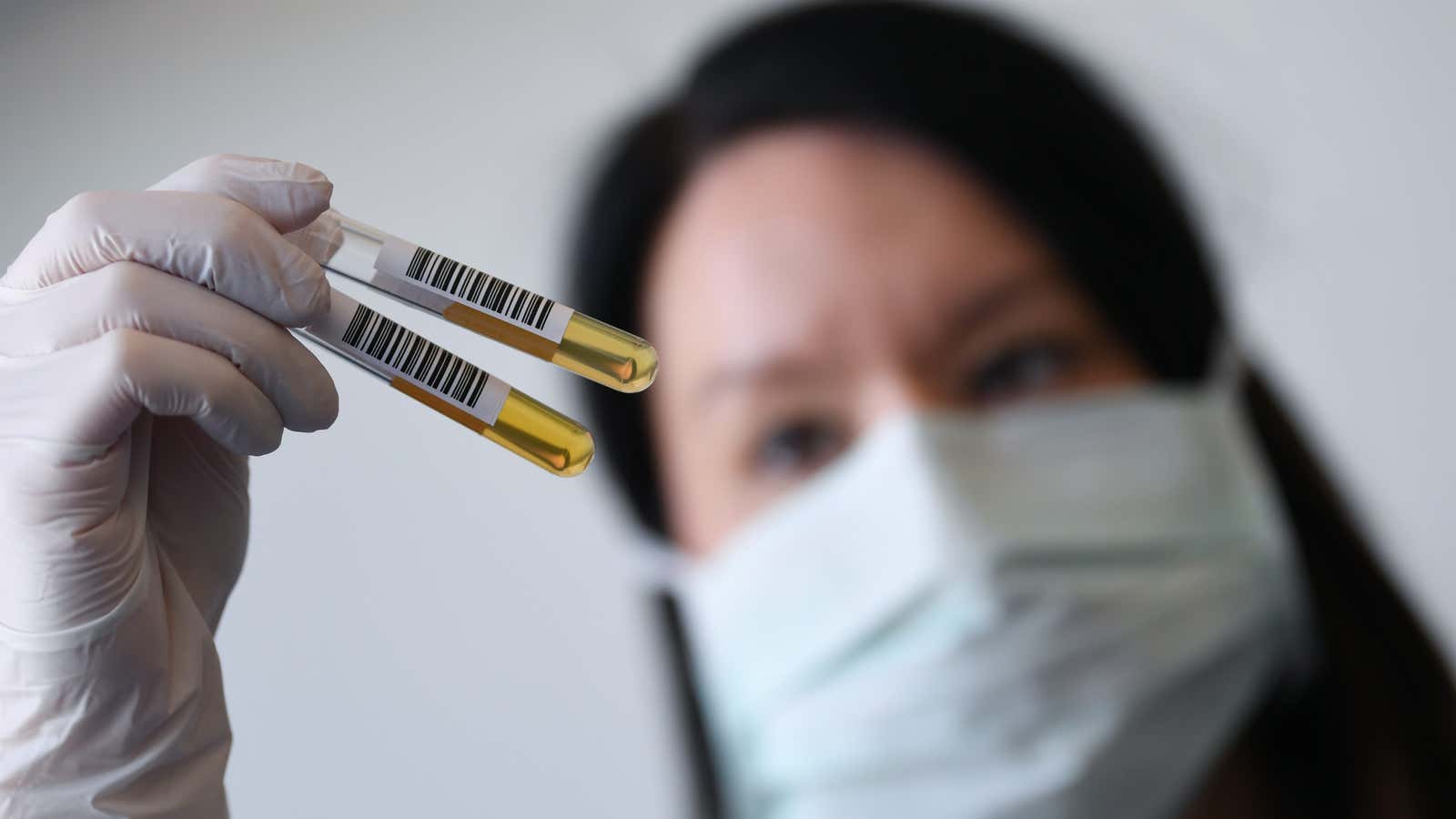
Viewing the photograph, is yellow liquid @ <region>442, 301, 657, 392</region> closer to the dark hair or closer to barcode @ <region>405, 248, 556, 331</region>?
barcode @ <region>405, 248, 556, 331</region>

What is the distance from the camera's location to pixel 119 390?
1.50 ft

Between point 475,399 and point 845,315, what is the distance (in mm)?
667

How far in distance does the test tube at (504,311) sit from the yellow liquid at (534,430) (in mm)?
23

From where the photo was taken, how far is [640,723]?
139 centimetres

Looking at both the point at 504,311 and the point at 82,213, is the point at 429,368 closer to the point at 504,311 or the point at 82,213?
the point at 504,311

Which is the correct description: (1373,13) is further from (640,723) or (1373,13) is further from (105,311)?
(105,311)

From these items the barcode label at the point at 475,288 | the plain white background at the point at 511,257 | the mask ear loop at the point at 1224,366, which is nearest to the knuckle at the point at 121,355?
the barcode label at the point at 475,288

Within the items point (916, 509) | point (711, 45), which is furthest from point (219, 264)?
point (711, 45)

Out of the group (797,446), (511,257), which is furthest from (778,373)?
(511,257)

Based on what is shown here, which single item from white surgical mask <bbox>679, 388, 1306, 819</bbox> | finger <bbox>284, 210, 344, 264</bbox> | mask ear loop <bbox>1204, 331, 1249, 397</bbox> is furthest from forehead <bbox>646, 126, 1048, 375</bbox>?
finger <bbox>284, 210, 344, 264</bbox>

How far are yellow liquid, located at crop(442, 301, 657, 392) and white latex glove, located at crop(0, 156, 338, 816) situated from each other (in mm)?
73

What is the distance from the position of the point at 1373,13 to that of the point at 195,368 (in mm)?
A: 1763

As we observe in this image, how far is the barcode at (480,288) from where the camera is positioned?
46 cm

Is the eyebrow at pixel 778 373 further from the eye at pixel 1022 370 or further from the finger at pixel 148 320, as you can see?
the finger at pixel 148 320
